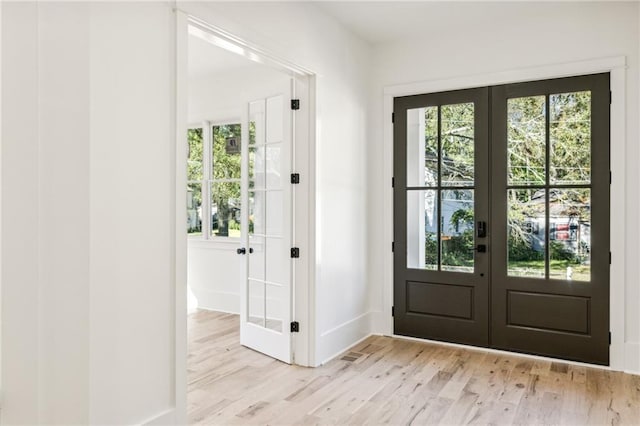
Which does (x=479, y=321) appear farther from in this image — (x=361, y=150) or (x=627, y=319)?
(x=361, y=150)

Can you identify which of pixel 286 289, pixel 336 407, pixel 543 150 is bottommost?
pixel 336 407

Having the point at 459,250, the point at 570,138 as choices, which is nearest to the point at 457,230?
the point at 459,250

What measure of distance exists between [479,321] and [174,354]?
2831mm

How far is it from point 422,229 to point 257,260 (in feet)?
5.31

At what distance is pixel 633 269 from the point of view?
3.64m

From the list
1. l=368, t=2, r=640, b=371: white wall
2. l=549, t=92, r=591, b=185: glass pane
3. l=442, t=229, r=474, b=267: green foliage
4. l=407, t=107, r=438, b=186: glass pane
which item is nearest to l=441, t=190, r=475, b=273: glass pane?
l=442, t=229, r=474, b=267: green foliage

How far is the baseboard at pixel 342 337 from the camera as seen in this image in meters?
3.89

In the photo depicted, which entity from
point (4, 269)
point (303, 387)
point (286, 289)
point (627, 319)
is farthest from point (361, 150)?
point (4, 269)

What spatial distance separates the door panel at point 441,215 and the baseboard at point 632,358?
1070 mm

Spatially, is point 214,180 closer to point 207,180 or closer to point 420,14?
point 207,180

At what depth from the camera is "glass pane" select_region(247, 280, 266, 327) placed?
13.5 ft

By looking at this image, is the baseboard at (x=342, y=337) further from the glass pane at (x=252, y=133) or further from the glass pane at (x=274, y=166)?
the glass pane at (x=252, y=133)

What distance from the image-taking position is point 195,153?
6094 mm

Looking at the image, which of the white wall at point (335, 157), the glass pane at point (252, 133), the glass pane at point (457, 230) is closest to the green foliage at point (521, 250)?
the glass pane at point (457, 230)
